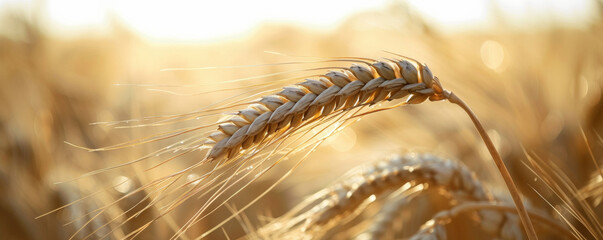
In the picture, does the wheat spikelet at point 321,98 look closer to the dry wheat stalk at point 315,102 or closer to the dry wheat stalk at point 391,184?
the dry wheat stalk at point 315,102

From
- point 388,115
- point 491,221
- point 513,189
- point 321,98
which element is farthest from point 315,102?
point 388,115

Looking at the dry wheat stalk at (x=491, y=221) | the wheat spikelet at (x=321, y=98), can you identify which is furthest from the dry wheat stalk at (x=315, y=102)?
the dry wheat stalk at (x=491, y=221)

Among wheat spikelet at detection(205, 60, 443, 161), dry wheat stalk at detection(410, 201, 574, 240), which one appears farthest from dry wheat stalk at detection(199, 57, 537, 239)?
dry wheat stalk at detection(410, 201, 574, 240)

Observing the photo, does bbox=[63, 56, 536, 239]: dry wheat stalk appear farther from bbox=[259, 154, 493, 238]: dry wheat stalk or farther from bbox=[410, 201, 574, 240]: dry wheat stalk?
bbox=[259, 154, 493, 238]: dry wheat stalk

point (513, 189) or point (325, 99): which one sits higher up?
point (325, 99)

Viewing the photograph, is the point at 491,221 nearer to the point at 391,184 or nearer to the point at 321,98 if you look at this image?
the point at 391,184

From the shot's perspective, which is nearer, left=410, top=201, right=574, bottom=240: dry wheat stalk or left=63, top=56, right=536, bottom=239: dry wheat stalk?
left=63, top=56, right=536, bottom=239: dry wheat stalk

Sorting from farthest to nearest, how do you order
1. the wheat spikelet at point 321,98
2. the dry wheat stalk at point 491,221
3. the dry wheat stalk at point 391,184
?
the dry wheat stalk at point 391,184, the dry wheat stalk at point 491,221, the wheat spikelet at point 321,98

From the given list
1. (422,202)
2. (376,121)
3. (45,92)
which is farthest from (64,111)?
(422,202)
